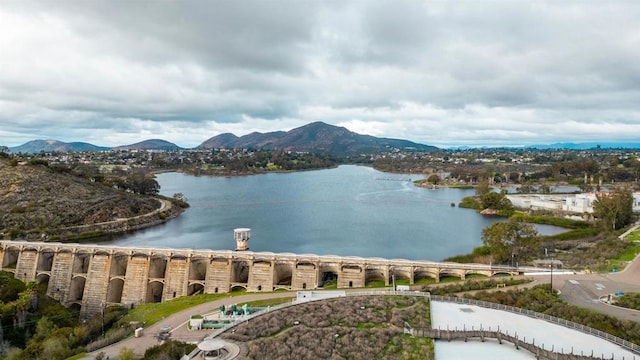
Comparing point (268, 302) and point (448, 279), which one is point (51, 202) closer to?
point (268, 302)

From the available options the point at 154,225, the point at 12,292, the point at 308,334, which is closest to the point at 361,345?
the point at 308,334

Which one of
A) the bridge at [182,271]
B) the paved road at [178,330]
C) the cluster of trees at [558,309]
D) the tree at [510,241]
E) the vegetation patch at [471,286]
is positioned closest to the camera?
the cluster of trees at [558,309]

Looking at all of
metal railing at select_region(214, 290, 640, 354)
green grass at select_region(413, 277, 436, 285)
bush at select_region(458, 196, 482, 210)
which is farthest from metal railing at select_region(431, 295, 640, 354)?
bush at select_region(458, 196, 482, 210)

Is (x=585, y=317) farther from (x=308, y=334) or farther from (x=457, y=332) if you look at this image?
(x=308, y=334)

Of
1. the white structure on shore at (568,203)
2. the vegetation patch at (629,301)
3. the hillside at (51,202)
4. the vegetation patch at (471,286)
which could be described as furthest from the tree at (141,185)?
the vegetation patch at (629,301)

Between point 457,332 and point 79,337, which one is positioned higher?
point 457,332

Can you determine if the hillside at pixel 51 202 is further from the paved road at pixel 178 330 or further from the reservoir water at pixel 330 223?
the paved road at pixel 178 330
